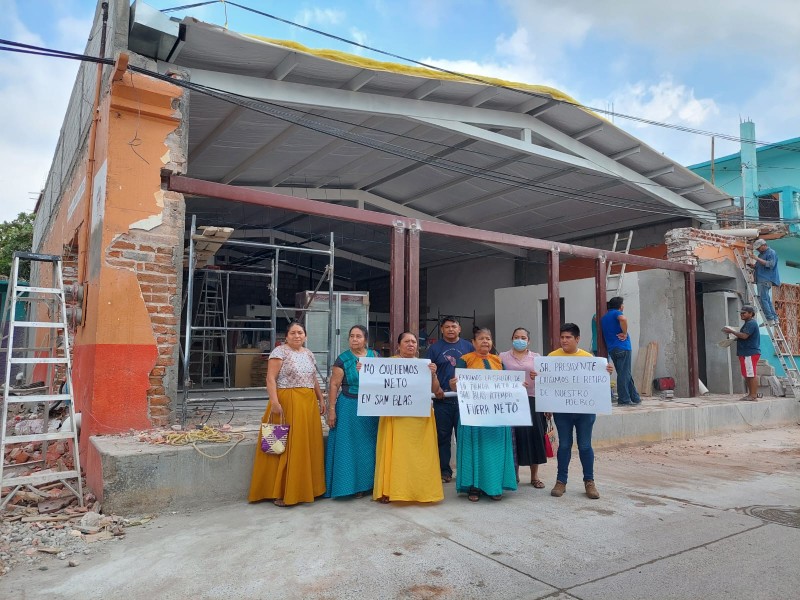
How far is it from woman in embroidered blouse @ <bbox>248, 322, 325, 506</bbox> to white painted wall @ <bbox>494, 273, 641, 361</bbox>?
8361 mm

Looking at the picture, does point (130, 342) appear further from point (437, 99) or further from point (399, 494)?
point (437, 99)

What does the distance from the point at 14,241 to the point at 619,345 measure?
2277 centimetres

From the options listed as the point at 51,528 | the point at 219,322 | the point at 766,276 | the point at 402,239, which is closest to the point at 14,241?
the point at 219,322

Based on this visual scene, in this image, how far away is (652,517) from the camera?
448 cm

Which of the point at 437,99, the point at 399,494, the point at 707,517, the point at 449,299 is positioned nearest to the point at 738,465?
the point at 707,517

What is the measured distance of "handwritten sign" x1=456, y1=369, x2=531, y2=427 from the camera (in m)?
4.81

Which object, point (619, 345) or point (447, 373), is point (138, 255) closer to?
point (447, 373)

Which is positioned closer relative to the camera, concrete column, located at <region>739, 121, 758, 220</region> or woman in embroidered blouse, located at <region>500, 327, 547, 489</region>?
woman in embroidered blouse, located at <region>500, 327, 547, 489</region>

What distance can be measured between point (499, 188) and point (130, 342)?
27.3 ft

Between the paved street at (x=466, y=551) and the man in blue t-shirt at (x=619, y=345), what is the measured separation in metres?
3.26

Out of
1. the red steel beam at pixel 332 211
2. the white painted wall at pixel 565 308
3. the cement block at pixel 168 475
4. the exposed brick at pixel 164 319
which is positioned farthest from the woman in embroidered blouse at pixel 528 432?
the white painted wall at pixel 565 308

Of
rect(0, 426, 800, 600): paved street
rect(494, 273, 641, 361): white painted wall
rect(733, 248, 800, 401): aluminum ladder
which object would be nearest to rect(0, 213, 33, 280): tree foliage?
rect(494, 273, 641, 361): white painted wall

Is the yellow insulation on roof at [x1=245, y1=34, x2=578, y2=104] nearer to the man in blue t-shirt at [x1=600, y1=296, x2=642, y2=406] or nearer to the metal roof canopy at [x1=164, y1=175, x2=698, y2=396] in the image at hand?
the metal roof canopy at [x1=164, y1=175, x2=698, y2=396]

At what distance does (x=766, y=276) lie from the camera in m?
11.8
